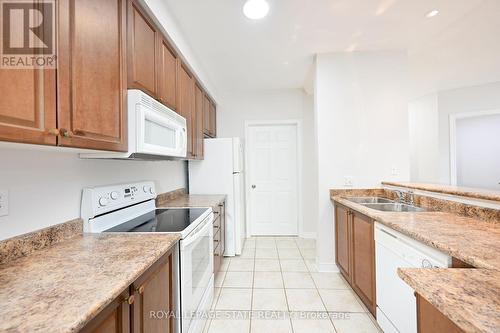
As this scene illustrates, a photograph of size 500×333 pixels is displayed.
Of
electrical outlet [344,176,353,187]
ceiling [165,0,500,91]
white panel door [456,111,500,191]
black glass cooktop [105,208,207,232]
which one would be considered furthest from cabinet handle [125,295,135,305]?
white panel door [456,111,500,191]

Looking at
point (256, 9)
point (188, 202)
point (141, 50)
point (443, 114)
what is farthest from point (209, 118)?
point (443, 114)

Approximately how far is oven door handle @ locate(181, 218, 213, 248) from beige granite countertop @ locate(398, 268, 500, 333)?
1.14 meters

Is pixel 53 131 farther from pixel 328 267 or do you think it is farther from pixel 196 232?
pixel 328 267

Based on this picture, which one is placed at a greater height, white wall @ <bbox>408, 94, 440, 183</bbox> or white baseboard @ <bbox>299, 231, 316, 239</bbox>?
white wall @ <bbox>408, 94, 440, 183</bbox>

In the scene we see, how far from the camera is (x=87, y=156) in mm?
1327

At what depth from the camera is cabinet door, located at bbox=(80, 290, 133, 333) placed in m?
0.70

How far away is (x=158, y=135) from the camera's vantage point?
1.54m

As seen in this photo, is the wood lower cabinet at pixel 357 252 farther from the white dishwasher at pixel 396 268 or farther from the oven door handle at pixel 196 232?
the oven door handle at pixel 196 232

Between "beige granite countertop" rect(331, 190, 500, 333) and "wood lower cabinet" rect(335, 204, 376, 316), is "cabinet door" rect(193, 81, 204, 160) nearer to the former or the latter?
"wood lower cabinet" rect(335, 204, 376, 316)

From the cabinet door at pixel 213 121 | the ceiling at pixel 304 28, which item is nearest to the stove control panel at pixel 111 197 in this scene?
the ceiling at pixel 304 28

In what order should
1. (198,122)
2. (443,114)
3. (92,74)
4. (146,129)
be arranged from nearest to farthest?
(92,74) < (146,129) < (198,122) < (443,114)

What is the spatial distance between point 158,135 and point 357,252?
1965 mm

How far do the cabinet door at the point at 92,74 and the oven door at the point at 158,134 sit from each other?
3.6 inches

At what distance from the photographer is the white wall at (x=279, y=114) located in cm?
390
